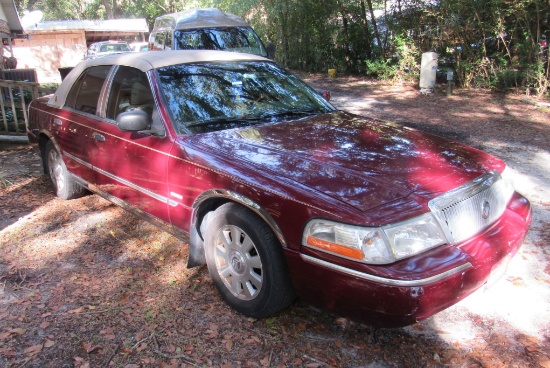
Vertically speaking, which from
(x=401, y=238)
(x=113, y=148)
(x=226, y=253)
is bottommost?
(x=226, y=253)

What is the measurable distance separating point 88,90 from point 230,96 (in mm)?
1648

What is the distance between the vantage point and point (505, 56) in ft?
37.0

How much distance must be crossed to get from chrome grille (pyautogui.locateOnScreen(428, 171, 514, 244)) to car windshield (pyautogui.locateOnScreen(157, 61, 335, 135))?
5.38 feet

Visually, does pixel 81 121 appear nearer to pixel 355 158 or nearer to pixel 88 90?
pixel 88 90

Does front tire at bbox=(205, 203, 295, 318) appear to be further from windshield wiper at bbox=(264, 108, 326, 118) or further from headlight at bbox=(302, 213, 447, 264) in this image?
windshield wiper at bbox=(264, 108, 326, 118)

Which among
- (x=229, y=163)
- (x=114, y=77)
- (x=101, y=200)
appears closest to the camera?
(x=229, y=163)

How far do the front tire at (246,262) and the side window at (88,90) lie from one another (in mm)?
2050

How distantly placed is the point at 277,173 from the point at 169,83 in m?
1.49

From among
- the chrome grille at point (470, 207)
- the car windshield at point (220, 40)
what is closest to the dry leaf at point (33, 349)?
the chrome grille at point (470, 207)

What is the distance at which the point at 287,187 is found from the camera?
2541 mm

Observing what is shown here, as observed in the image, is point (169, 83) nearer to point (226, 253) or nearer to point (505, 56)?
point (226, 253)

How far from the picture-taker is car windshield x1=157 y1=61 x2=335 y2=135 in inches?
137

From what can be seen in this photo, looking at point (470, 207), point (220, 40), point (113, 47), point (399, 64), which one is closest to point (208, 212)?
point (470, 207)

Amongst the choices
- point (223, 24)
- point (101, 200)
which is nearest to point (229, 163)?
point (101, 200)
